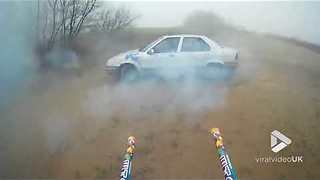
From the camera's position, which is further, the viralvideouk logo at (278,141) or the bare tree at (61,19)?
the bare tree at (61,19)

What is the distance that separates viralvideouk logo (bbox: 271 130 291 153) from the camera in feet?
15.5

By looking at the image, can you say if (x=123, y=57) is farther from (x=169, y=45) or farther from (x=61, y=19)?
(x=61, y=19)

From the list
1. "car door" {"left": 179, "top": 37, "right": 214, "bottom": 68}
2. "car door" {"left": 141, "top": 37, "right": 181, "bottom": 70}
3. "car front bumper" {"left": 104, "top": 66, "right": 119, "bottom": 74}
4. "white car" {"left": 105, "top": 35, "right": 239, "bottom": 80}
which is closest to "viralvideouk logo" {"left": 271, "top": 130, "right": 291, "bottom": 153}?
"white car" {"left": 105, "top": 35, "right": 239, "bottom": 80}

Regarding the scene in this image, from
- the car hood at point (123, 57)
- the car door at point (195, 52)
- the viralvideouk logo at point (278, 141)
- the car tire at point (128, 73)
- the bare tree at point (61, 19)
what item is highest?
the bare tree at point (61, 19)

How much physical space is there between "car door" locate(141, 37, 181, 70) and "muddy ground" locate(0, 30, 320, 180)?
18 cm

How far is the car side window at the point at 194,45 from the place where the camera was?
480 cm

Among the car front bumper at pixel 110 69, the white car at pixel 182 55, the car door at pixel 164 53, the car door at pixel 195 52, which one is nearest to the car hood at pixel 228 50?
the white car at pixel 182 55

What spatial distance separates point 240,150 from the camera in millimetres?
4781

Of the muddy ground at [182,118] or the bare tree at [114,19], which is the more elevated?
the bare tree at [114,19]

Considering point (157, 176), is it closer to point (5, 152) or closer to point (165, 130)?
point (165, 130)

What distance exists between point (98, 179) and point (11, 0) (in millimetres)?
1987

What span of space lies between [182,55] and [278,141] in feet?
4.12

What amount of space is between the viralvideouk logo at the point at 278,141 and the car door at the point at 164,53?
3.99ft

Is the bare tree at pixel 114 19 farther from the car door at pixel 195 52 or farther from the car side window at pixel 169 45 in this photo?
the car door at pixel 195 52
